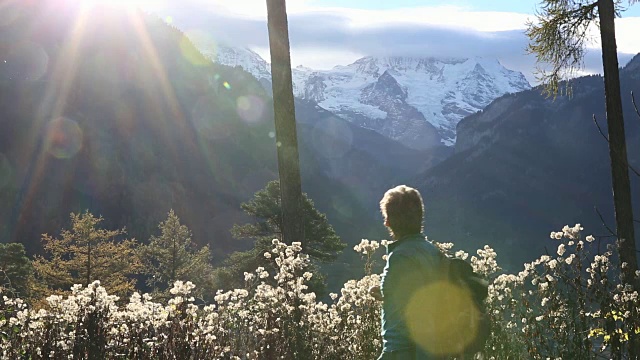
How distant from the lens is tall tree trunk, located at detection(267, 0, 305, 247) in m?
7.04

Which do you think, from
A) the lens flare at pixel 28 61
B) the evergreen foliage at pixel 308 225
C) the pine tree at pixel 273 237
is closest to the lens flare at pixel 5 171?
the lens flare at pixel 28 61

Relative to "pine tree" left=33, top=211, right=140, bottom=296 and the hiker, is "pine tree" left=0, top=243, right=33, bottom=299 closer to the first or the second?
"pine tree" left=33, top=211, right=140, bottom=296

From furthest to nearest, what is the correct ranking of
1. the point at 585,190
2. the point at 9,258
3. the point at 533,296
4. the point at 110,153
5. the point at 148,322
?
the point at 585,190
the point at 110,153
the point at 9,258
the point at 533,296
the point at 148,322

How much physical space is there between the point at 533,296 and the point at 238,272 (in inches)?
910

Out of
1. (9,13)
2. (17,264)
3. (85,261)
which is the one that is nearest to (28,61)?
(9,13)

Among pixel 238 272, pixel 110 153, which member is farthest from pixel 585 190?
pixel 238 272

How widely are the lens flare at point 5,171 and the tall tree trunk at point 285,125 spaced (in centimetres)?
9436

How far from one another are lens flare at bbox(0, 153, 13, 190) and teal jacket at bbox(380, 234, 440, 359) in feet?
321

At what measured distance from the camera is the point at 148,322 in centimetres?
484

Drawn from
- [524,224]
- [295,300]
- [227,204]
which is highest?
[295,300]

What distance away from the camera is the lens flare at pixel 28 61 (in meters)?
113

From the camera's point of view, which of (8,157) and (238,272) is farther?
(8,157)

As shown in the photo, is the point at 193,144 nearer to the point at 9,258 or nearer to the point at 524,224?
the point at 524,224

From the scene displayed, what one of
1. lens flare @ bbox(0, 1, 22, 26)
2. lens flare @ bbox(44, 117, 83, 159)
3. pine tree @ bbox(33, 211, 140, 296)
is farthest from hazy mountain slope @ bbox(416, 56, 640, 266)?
pine tree @ bbox(33, 211, 140, 296)
